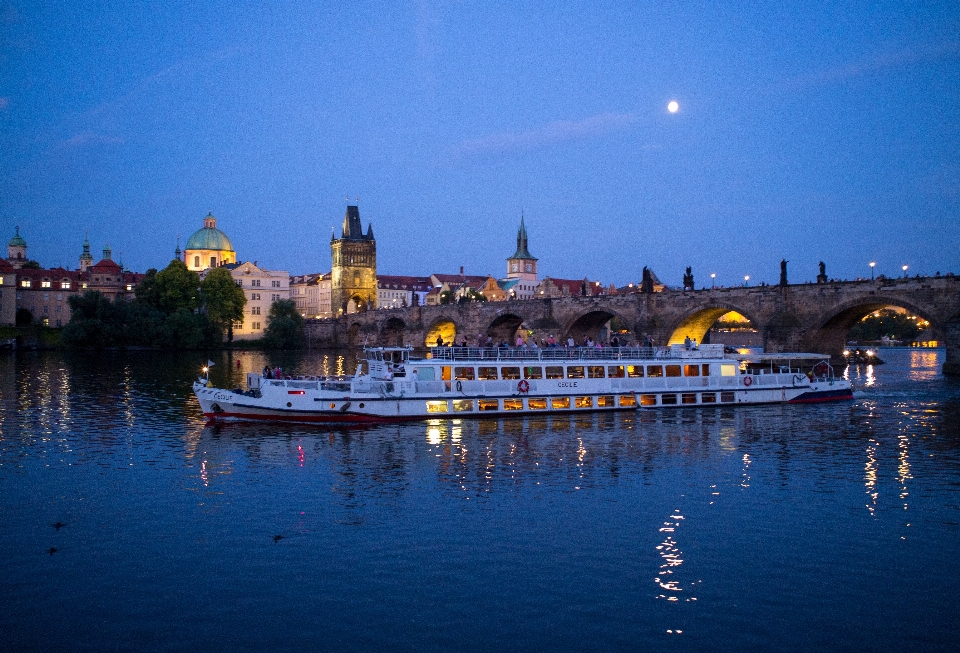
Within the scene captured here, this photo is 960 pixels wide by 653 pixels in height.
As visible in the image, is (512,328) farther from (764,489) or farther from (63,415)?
(764,489)

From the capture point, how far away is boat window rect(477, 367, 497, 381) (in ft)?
135

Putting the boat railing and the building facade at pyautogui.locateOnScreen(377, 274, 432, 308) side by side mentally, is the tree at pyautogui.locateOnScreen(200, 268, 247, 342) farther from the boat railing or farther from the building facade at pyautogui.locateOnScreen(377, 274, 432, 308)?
the boat railing

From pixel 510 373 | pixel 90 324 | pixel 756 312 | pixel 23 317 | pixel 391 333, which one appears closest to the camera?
pixel 510 373

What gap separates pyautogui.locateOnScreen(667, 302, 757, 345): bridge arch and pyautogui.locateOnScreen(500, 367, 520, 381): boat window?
2955 cm

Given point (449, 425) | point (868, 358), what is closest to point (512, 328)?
point (868, 358)

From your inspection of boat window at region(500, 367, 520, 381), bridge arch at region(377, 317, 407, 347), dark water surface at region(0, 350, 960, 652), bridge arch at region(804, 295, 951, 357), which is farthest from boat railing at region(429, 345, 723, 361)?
bridge arch at region(377, 317, 407, 347)

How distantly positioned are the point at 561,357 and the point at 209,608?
2959cm

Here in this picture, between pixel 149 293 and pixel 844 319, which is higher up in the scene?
pixel 149 293

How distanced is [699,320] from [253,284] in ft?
310

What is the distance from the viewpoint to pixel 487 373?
41.3m

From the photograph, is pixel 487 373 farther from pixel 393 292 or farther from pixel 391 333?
pixel 393 292

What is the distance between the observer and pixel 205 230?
6373 inches

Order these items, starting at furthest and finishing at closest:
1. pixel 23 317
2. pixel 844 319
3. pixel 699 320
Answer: pixel 23 317
pixel 699 320
pixel 844 319

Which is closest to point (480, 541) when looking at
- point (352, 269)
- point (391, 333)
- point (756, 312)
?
point (756, 312)
